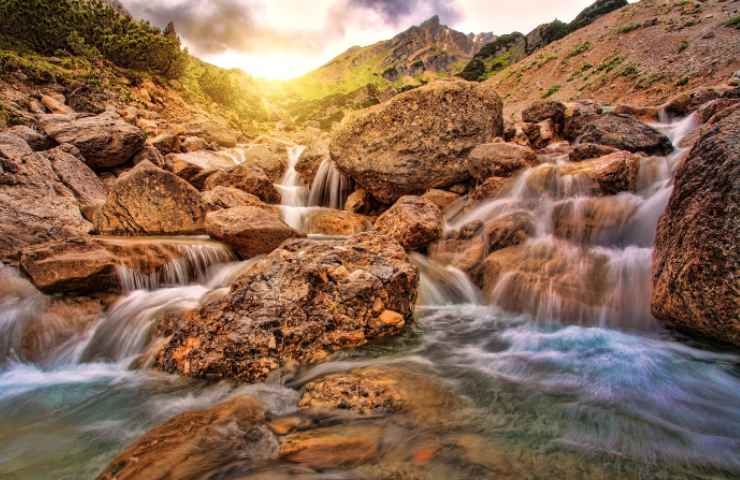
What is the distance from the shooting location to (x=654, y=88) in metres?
18.5

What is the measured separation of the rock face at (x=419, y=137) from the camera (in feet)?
33.3

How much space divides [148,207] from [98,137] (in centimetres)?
480

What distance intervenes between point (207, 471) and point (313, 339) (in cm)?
190

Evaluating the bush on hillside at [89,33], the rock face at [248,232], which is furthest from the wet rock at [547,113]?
the bush on hillside at [89,33]

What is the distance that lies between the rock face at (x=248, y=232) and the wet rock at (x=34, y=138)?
7350mm

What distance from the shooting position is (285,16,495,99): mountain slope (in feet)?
359

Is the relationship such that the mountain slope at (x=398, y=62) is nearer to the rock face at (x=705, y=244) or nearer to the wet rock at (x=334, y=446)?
the rock face at (x=705, y=244)

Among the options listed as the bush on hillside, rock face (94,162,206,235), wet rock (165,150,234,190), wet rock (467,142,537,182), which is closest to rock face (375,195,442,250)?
wet rock (467,142,537,182)

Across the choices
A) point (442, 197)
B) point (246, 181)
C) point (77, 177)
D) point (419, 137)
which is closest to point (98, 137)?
point (77, 177)

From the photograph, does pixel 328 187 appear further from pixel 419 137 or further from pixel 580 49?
pixel 580 49

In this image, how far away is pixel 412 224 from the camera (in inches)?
309

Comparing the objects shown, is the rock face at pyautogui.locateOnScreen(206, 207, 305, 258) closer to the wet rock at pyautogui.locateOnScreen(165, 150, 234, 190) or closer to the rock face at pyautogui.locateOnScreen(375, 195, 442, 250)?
the rock face at pyautogui.locateOnScreen(375, 195, 442, 250)

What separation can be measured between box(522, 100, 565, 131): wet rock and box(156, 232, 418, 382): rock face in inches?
438

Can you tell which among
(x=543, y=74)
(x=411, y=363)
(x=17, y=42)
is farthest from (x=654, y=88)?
(x=17, y=42)
